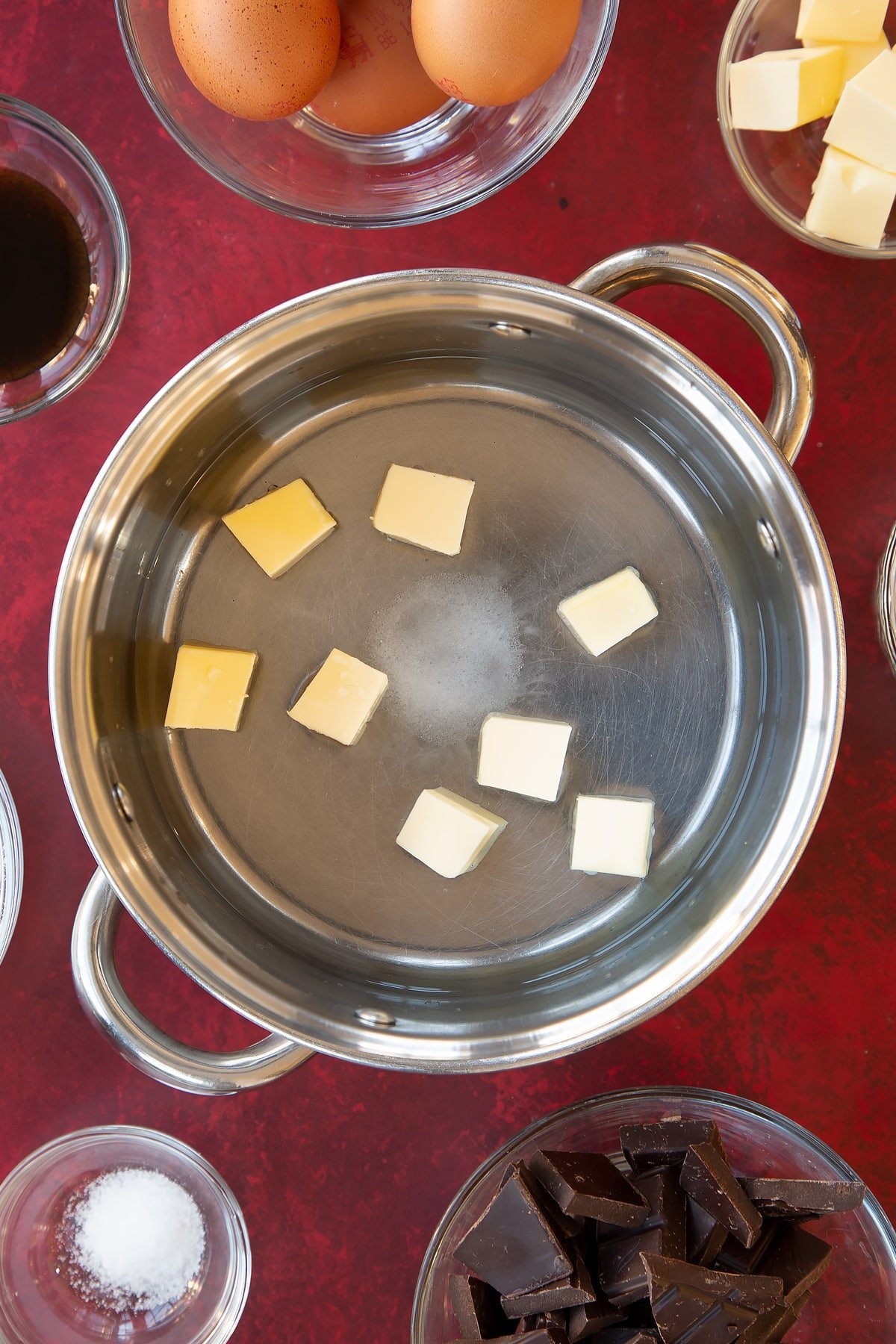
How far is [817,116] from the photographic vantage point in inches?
35.1

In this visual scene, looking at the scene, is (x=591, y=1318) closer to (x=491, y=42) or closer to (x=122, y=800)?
(x=122, y=800)

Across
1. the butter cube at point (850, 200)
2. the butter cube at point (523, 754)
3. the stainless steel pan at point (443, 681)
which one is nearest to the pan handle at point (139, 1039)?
the stainless steel pan at point (443, 681)

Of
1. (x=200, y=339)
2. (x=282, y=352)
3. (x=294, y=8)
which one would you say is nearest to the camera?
(x=294, y=8)

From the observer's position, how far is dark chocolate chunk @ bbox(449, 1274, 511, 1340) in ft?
2.73

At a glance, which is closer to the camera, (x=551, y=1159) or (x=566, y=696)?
(x=551, y=1159)

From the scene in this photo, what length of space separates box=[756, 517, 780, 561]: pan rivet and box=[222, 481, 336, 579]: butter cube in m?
0.40

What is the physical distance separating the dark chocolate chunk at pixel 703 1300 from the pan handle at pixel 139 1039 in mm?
355

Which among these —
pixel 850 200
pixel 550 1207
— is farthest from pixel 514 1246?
pixel 850 200

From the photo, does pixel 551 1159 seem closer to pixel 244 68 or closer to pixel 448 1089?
pixel 448 1089

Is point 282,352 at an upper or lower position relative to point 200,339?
lower

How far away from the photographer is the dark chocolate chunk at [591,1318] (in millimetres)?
805

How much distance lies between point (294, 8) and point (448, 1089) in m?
0.98

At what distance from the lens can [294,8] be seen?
0.75 m

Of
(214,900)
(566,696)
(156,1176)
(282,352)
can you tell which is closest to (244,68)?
(282,352)
